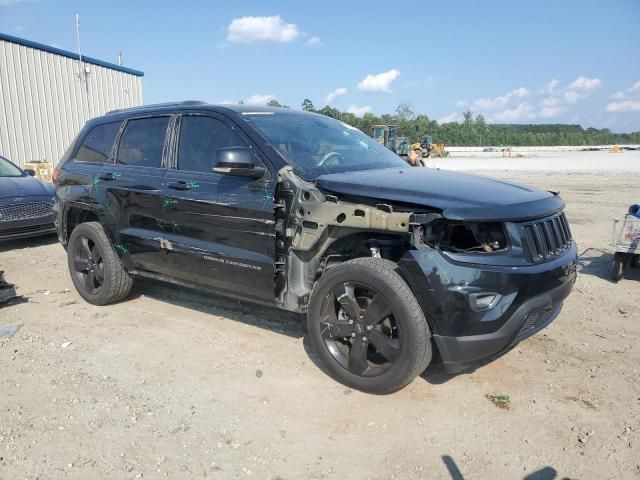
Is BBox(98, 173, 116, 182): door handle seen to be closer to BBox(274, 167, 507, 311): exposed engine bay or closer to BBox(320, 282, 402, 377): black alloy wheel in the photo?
BBox(274, 167, 507, 311): exposed engine bay

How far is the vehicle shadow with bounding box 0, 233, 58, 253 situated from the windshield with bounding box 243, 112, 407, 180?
19.8ft

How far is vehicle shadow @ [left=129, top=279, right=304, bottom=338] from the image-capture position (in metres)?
4.71

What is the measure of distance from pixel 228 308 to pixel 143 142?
1766 mm

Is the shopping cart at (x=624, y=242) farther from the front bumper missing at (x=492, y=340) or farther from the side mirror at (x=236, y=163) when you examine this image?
the side mirror at (x=236, y=163)

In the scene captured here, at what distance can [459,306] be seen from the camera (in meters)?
3.03

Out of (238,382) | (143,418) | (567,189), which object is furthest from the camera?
(567,189)

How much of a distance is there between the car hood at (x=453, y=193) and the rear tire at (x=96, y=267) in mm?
2528

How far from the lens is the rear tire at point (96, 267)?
5.12 meters

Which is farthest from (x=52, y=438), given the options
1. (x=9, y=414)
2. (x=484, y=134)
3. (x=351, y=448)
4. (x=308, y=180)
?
(x=484, y=134)

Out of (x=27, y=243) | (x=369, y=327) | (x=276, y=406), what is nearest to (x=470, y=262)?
(x=369, y=327)

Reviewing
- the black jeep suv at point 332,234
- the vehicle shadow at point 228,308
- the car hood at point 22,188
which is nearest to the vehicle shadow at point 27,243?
the car hood at point 22,188

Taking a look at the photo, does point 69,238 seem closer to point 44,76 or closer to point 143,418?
point 143,418

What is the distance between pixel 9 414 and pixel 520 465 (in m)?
3.02

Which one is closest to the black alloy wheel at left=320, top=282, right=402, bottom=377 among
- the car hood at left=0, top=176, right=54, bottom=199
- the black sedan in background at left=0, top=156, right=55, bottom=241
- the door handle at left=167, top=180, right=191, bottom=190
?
the door handle at left=167, top=180, right=191, bottom=190
